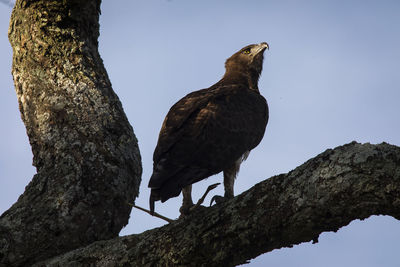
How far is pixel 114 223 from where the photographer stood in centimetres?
456

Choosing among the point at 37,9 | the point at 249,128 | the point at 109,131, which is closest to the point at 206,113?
the point at 249,128

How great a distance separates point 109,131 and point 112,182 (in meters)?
0.50

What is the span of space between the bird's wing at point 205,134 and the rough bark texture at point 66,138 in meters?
0.37

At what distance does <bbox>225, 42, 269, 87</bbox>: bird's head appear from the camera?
778cm

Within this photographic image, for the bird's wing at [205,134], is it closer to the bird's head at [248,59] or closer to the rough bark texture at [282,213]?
the rough bark texture at [282,213]

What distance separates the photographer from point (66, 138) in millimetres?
4746

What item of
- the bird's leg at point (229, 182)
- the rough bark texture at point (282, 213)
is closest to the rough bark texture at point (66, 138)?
the rough bark texture at point (282, 213)

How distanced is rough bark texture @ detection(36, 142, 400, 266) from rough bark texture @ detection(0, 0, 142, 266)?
1.87 feet

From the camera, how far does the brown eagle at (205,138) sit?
4852 mm

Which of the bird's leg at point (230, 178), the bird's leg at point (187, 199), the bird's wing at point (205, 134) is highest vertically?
the bird's wing at point (205, 134)

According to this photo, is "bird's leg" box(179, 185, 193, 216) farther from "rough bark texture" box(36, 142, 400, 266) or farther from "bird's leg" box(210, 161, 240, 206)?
Answer: "rough bark texture" box(36, 142, 400, 266)

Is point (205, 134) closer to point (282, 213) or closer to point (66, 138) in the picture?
point (66, 138)

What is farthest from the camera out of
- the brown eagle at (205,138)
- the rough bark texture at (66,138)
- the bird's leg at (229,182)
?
the bird's leg at (229,182)

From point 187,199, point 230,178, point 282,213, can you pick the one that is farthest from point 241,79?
point 282,213
